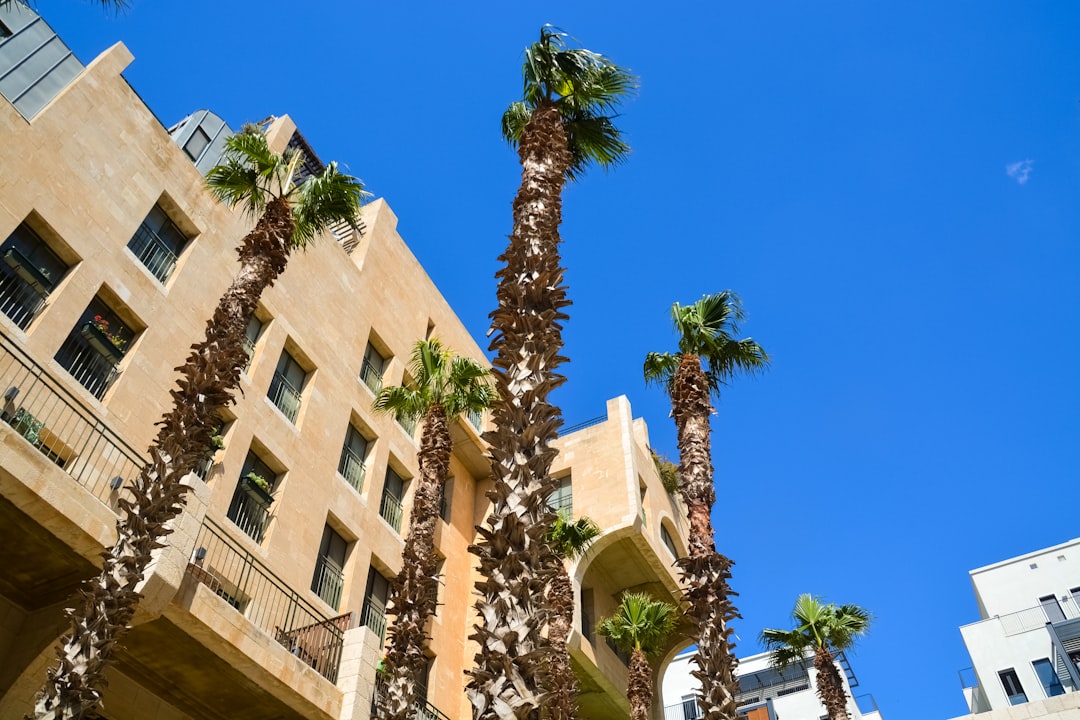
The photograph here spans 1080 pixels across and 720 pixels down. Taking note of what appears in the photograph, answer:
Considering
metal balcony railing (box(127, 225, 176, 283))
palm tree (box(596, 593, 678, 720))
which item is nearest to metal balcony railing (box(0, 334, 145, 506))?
metal balcony railing (box(127, 225, 176, 283))

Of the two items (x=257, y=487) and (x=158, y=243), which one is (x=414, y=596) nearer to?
(x=257, y=487)

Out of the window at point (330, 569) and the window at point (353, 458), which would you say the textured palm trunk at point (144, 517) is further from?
the window at point (353, 458)

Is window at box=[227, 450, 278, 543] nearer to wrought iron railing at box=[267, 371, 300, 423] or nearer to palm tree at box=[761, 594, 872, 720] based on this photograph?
wrought iron railing at box=[267, 371, 300, 423]

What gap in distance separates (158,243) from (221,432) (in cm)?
523

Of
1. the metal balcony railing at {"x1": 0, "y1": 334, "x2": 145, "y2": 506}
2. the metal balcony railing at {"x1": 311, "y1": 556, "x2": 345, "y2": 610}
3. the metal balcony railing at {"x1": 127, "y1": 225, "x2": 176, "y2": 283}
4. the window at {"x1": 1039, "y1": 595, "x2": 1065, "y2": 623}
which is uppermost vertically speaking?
the window at {"x1": 1039, "y1": 595, "x2": 1065, "y2": 623}

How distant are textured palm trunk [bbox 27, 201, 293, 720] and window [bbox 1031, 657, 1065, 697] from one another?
46.2 metres

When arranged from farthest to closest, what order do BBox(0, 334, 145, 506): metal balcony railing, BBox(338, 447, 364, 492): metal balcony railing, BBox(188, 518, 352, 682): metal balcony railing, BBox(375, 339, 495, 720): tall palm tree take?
1. BBox(338, 447, 364, 492): metal balcony railing
2. BBox(188, 518, 352, 682): metal balcony railing
3. BBox(375, 339, 495, 720): tall palm tree
4. BBox(0, 334, 145, 506): metal balcony railing

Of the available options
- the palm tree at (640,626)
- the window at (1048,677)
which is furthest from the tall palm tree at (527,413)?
the window at (1048,677)

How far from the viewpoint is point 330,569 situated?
24531 millimetres

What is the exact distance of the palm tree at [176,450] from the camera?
1098 centimetres

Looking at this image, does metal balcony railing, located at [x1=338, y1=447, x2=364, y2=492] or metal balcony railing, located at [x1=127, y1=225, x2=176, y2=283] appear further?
metal balcony railing, located at [x1=338, y1=447, x2=364, y2=492]

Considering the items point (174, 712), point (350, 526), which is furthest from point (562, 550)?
point (174, 712)

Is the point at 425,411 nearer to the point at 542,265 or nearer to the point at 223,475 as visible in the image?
the point at 223,475

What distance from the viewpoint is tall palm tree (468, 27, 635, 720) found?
830cm
